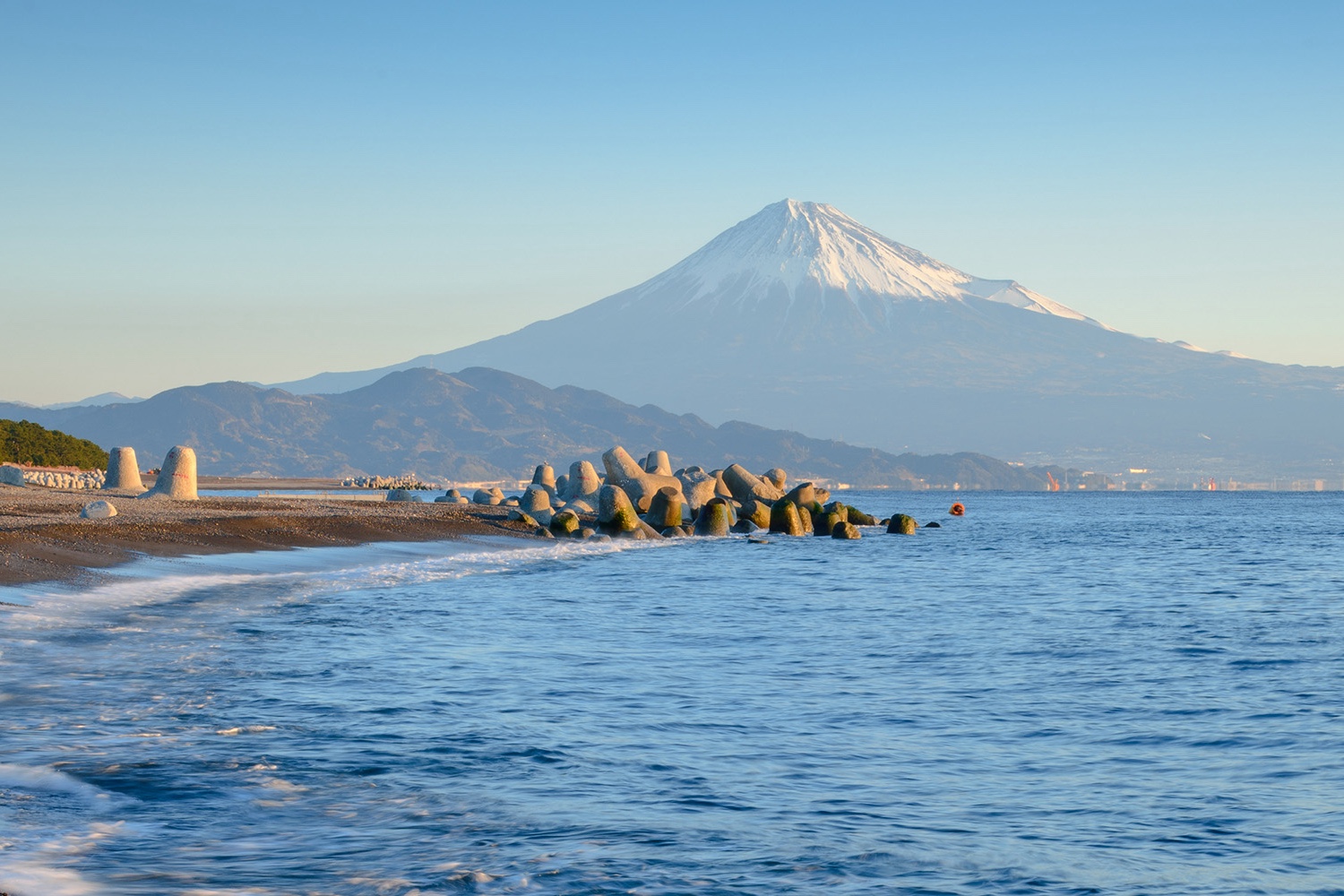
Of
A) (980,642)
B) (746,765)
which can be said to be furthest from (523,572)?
(746,765)

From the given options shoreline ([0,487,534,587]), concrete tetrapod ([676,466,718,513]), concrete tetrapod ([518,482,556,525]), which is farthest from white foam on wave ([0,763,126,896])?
concrete tetrapod ([676,466,718,513])

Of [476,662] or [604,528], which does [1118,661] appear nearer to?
[476,662]

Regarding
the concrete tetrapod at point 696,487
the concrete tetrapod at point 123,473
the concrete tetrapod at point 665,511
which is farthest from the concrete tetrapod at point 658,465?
the concrete tetrapod at point 123,473

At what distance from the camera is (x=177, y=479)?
1927 inches

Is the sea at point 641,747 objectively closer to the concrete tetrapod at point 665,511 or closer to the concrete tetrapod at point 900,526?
the concrete tetrapod at point 665,511

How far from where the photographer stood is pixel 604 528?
53.2m

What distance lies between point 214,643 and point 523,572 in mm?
17820

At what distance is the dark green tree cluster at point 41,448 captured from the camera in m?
65.9

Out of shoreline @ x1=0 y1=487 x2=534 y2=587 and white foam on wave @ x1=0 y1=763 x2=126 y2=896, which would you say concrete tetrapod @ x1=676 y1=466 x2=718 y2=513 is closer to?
→ shoreline @ x1=0 y1=487 x2=534 y2=587

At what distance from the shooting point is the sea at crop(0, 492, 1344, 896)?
8.37 m

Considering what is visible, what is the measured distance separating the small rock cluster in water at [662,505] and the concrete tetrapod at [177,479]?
13.0 m

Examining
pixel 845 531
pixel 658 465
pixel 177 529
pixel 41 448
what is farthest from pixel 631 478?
pixel 41 448

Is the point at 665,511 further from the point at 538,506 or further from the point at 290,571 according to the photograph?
the point at 290,571

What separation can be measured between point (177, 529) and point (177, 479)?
16.5m
